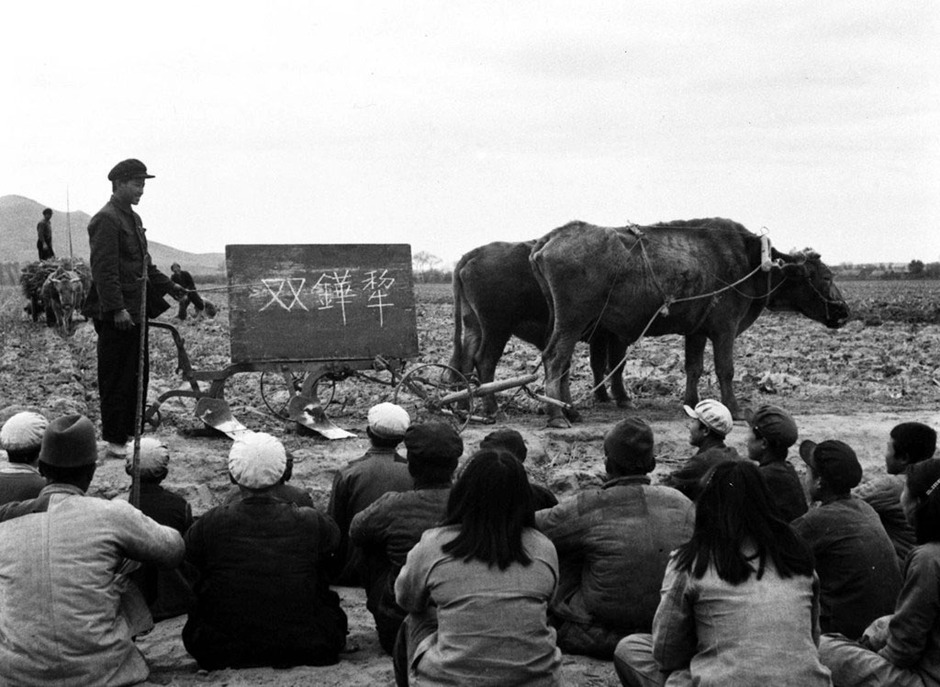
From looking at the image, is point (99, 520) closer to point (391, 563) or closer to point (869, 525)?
point (391, 563)

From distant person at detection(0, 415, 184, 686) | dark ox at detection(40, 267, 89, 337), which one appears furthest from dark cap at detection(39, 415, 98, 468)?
dark ox at detection(40, 267, 89, 337)

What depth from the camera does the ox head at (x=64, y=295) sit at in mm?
21203

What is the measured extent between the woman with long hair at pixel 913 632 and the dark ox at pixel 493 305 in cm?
691

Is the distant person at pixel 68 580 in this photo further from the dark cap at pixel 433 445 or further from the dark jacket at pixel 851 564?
the dark jacket at pixel 851 564

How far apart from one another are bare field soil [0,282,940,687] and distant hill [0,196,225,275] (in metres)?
94.9

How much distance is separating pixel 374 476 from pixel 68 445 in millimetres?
A: 1765

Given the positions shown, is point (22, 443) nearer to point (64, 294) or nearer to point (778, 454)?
point (778, 454)

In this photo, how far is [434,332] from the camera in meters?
21.7

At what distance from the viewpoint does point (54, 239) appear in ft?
383

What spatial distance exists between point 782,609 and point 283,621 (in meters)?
2.37

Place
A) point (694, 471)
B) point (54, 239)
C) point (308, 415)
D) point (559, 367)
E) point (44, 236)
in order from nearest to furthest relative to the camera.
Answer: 1. point (694, 471)
2. point (308, 415)
3. point (559, 367)
4. point (44, 236)
5. point (54, 239)

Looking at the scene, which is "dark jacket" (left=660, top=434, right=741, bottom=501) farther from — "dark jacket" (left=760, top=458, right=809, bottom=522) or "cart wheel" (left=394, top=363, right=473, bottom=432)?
Answer: "cart wheel" (left=394, top=363, right=473, bottom=432)

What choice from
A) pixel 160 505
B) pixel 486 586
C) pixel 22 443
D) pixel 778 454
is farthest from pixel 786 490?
pixel 22 443

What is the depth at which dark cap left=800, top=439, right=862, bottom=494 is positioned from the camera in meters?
5.01
